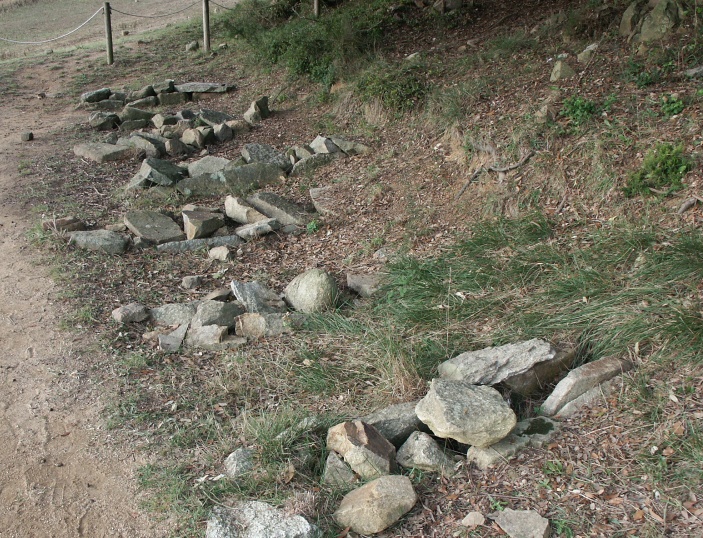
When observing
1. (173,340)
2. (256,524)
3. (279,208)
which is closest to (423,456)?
(256,524)

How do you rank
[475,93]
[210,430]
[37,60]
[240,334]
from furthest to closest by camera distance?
[37,60] < [475,93] < [240,334] < [210,430]

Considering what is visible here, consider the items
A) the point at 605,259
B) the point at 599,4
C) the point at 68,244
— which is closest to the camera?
the point at 605,259

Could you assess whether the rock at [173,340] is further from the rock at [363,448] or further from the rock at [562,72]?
the rock at [562,72]

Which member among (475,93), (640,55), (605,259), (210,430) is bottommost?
(210,430)

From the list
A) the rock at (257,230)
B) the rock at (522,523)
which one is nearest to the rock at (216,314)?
the rock at (257,230)

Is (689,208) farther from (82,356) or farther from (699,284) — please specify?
(82,356)

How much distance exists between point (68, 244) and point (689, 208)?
519 cm

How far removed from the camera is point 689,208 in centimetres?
477

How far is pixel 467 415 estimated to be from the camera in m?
3.44

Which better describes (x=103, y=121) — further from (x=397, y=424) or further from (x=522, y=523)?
(x=522, y=523)

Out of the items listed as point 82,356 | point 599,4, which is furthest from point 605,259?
point 599,4

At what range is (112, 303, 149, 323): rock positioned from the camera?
509cm

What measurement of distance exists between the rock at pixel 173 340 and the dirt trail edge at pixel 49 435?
484mm

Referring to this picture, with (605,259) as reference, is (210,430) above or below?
below
